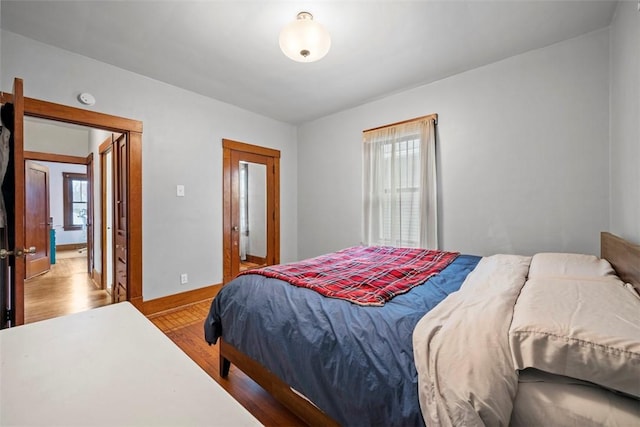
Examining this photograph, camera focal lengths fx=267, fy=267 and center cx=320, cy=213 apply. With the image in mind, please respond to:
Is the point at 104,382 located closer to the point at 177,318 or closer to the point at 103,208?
the point at 177,318

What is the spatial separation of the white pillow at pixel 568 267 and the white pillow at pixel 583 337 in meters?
0.42

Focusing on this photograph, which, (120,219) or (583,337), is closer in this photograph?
(583,337)

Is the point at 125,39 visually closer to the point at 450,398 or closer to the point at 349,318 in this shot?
the point at 349,318

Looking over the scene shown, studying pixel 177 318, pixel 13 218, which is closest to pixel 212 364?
pixel 177 318

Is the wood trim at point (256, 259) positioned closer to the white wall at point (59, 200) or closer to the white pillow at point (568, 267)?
the white pillow at point (568, 267)

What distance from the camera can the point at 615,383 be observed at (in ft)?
2.19

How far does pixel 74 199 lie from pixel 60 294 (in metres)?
5.41

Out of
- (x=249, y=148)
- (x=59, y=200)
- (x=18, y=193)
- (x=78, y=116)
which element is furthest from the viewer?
(x=59, y=200)

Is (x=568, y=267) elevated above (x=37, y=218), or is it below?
below

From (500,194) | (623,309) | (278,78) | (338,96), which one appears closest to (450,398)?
(623,309)

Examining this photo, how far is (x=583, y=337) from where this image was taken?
711mm

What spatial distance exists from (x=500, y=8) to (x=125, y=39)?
2941mm

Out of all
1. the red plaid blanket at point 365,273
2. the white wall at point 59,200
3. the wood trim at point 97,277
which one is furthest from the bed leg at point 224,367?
the white wall at point 59,200

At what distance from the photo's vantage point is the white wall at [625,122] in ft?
5.23
